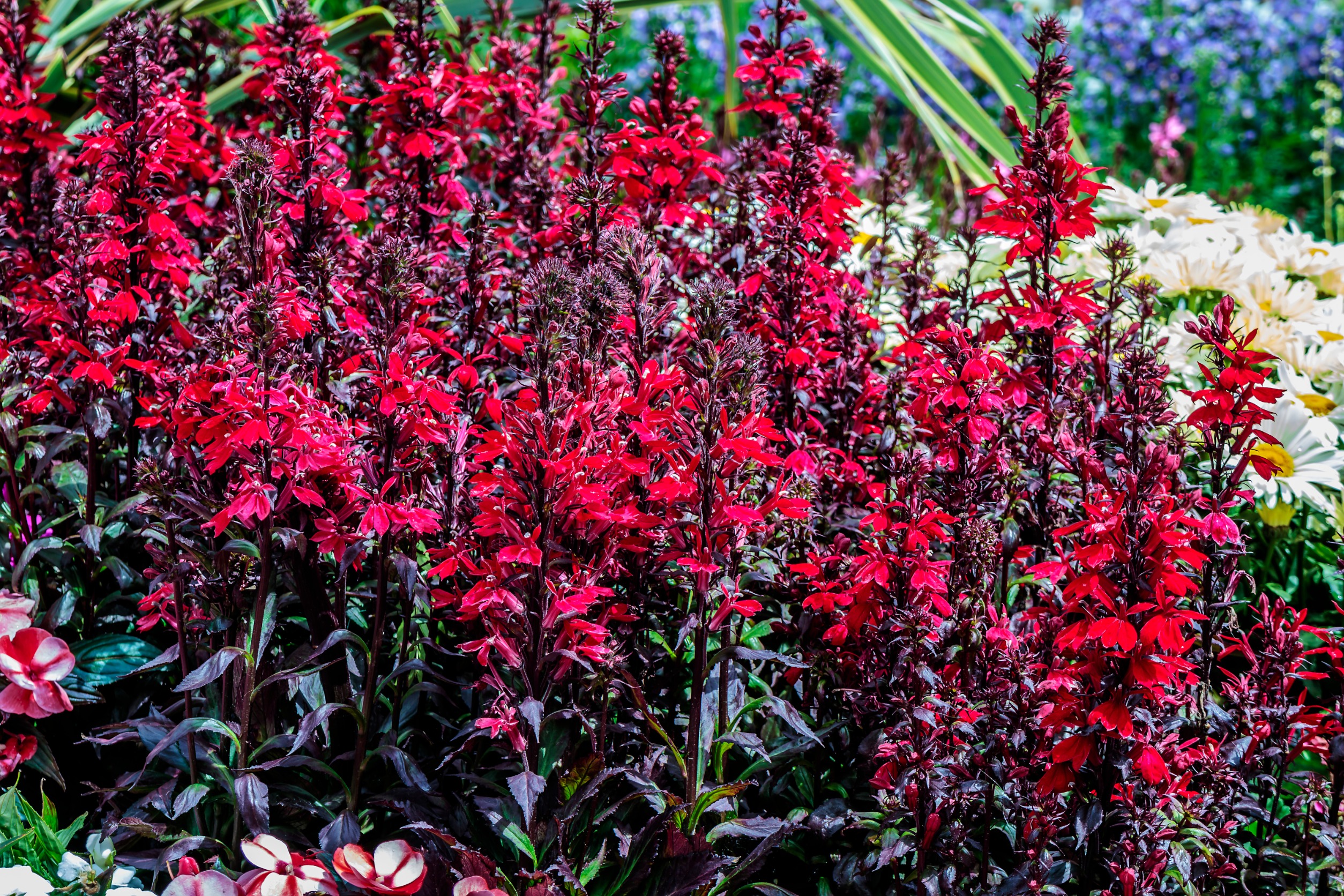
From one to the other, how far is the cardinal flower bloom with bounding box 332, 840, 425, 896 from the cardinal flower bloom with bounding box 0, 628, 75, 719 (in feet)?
1.98

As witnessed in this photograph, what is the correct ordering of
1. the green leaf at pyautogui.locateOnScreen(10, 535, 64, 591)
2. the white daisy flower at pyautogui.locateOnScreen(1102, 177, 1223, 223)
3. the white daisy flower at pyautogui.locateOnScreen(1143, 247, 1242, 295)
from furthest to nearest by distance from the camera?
the white daisy flower at pyautogui.locateOnScreen(1102, 177, 1223, 223), the white daisy flower at pyautogui.locateOnScreen(1143, 247, 1242, 295), the green leaf at pyautogui.locateOnScreen(10, 535, 64, 591)

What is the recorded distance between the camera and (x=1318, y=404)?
2854 millimetres

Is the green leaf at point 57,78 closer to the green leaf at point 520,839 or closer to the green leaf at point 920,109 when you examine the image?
the green leaf at point 920,109

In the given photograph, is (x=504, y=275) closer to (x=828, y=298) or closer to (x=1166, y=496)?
(x=828, y=298)

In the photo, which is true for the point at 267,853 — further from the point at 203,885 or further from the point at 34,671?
the point at 34,671

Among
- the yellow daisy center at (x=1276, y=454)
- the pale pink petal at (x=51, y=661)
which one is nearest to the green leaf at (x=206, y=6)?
the pale pink petal at (x=51, y=661)

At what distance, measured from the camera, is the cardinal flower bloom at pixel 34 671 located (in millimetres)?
1855

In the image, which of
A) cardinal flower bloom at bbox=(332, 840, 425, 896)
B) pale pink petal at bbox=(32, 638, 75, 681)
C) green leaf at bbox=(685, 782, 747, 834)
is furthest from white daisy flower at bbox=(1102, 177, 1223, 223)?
pale pink petal at bbox=(32, 638, 75, 681)

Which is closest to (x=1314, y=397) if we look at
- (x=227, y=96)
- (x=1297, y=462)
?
(x=1297, y=462)

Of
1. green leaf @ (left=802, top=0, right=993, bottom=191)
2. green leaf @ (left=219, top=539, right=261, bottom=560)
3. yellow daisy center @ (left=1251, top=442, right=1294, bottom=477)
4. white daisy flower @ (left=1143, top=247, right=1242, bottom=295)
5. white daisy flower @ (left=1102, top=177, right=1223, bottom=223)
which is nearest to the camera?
green leaf @ (left=219, top=539, right=261, bottom=560)

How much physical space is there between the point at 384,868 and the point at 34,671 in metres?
0.74

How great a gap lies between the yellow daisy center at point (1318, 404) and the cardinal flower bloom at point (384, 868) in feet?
7.94

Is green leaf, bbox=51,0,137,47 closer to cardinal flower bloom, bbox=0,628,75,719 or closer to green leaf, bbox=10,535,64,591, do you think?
green leaf, bbox=10,535,64,591

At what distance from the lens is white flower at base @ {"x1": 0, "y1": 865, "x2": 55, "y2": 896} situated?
66.1 inches
